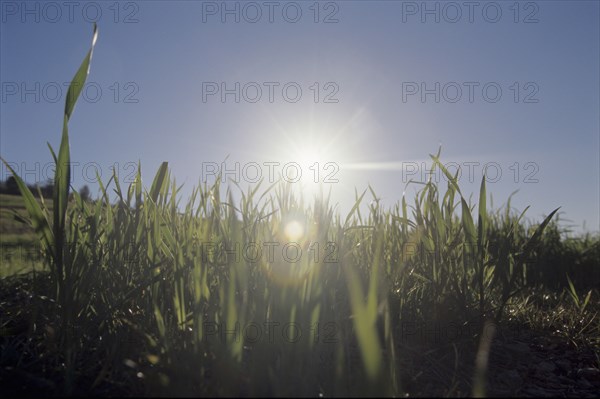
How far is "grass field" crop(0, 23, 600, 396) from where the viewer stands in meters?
1.18

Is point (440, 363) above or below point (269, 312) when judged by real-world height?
below

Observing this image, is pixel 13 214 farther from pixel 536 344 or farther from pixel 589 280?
pixel 589 280

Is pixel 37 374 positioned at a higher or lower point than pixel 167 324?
lower

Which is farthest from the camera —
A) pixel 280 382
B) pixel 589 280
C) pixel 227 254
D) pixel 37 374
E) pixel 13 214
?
pixel 589 280

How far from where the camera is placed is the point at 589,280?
3.52m

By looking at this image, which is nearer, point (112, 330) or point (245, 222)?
point (112, 330)

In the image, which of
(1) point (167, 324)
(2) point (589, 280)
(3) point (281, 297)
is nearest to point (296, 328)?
(3) point (281, 297)

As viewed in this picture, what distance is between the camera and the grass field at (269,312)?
1.18 metres

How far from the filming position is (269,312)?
1.37 meters

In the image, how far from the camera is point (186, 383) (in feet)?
3.58

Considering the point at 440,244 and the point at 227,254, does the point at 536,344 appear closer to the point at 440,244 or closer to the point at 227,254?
the point at 440,244

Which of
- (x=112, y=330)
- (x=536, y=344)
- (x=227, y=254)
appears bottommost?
(x=536, y=344)

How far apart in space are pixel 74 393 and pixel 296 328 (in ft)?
1.96

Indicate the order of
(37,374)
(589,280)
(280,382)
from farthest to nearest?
(589,280) → (37,374) → (280,382)
